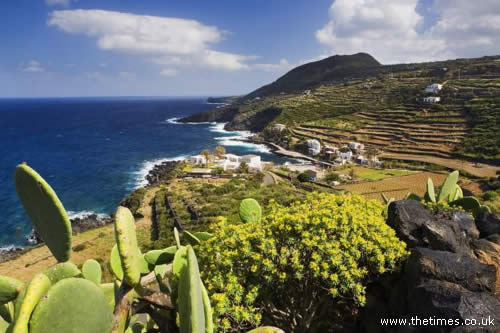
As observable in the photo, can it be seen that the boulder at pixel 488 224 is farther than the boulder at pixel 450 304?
Yes

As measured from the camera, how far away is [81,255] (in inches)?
813

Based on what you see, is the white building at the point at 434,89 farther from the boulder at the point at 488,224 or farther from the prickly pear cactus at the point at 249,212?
the prickly pear cactus at the point at 249,212

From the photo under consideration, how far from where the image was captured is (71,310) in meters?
2.20

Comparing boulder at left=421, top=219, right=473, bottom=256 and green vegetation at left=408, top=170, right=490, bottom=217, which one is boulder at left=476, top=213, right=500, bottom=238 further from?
boulder at left=421, top=219, right=473, bottom=256

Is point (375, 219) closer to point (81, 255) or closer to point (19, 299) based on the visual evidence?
point (19, 299)

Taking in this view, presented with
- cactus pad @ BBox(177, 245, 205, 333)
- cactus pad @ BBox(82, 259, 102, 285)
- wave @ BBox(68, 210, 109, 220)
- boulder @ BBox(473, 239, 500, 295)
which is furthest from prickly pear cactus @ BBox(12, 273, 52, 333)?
wave @ BBox(68, 210, 109, 220)

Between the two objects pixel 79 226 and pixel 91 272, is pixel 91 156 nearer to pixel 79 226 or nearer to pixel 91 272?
pixel 79 226

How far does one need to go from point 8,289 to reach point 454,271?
5122mm

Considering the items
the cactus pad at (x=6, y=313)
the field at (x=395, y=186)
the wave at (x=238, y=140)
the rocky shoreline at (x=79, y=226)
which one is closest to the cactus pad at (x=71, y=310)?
the cactus pad at (x=6, y=313)

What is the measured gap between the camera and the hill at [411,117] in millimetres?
52500

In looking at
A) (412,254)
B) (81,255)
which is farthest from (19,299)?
(81,255)

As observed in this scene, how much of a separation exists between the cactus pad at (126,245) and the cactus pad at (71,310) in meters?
0.36

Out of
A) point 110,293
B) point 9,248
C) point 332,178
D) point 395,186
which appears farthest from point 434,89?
point 110,293

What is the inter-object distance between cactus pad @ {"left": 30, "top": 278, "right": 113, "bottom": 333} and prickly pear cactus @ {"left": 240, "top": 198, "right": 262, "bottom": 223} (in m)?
4.15
